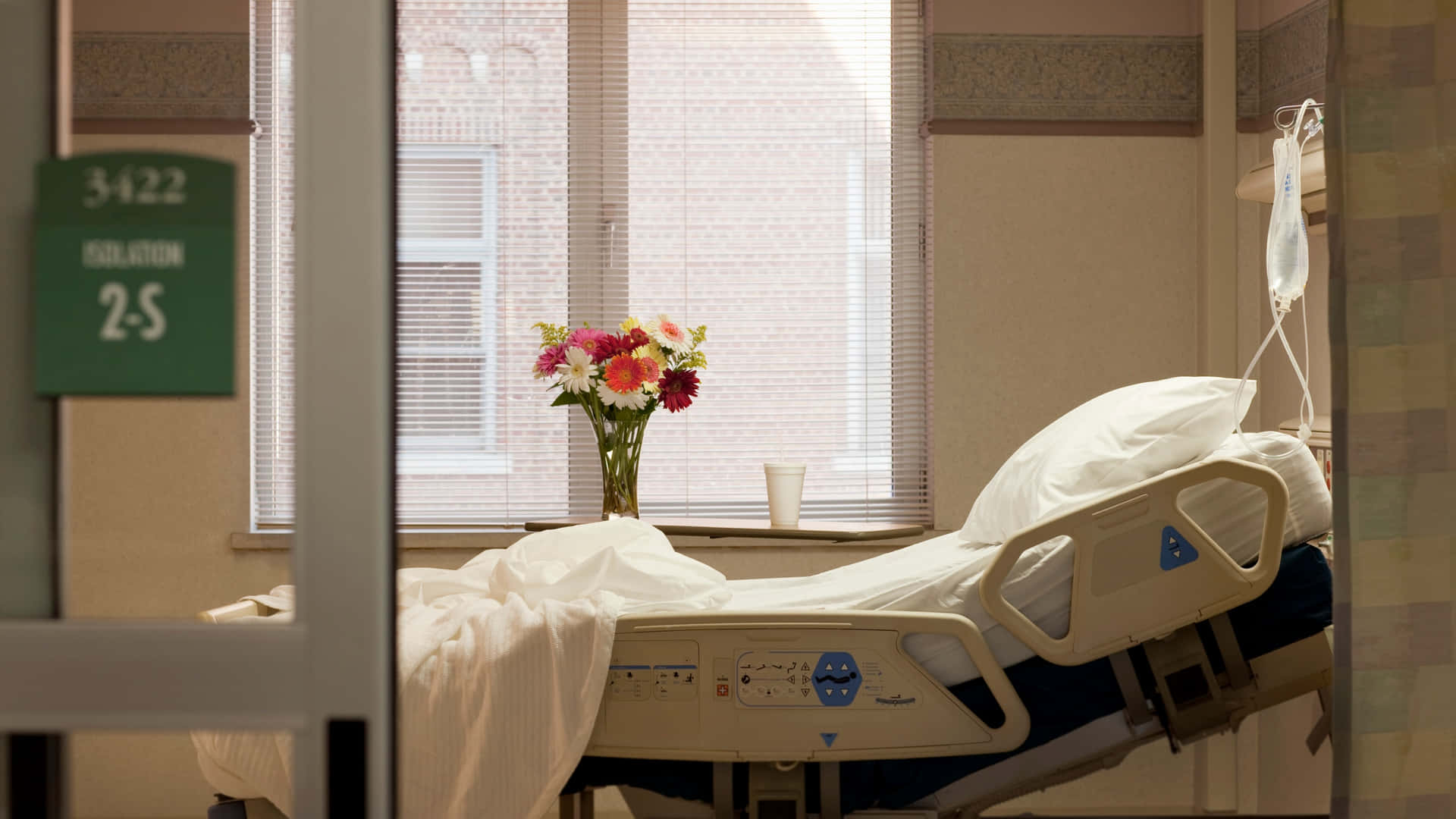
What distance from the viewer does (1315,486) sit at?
1.84 metres

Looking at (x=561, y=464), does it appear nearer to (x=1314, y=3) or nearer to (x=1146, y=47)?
(x=1146, y=47)

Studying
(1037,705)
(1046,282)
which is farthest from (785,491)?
(1037,705)

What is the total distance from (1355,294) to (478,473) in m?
2.45

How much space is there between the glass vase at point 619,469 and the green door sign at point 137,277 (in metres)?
1.97

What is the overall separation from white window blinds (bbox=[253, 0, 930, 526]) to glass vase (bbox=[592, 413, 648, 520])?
0.49m

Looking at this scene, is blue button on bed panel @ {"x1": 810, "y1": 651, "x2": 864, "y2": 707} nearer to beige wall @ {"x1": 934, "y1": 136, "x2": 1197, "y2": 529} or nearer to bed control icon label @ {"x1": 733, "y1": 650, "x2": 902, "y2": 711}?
bed control icon label @ {"x1": 733, "y1": 650, "x2": 902, "y2": 711}

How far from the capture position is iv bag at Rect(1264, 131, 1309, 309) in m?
2.06

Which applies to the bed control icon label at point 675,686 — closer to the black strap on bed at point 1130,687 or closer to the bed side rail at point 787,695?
the bed side rail at point 787,695

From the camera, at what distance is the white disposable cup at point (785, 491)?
9.41 ft

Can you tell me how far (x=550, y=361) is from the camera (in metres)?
2.69

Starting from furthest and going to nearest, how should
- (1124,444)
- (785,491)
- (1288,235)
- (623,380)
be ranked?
(785,491), (623,380), (1288,235), (1124,444)

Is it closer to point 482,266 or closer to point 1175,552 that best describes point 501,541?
point 482,266

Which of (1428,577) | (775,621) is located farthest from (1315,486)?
(775,621)

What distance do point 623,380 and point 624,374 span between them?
0.6 inches
